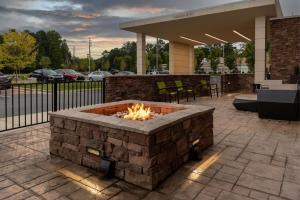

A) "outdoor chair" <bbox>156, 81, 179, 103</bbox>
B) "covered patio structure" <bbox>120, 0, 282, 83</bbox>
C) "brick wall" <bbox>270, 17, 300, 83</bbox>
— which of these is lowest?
"outdoor chair" <bbox>156, 81, 179, 103</bbox>

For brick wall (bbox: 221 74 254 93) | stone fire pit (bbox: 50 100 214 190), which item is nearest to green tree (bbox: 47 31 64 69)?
brick wall (bbox: 221 74 254 93)

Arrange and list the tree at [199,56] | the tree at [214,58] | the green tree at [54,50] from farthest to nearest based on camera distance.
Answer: the green tree at [54,50], the tree at [199,56], the tree at [214,58]

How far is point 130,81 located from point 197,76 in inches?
217

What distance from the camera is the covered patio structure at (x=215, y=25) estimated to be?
958 cm

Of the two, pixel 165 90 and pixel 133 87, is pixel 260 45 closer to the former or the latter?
pixel 165 90

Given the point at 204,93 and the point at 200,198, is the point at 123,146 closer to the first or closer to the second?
the point at 200,198

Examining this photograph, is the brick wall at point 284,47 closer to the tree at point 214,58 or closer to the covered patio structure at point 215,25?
the covered patio structure at point 215,25

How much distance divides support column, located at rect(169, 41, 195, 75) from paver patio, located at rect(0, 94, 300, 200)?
1295 centimetres

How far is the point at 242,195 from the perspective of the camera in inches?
104

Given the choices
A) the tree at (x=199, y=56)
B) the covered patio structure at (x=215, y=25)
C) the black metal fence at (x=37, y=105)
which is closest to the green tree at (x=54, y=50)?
the tree at (x=199, y=56)

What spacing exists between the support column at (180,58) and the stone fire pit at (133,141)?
44.2 ft

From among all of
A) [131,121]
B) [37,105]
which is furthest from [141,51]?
[131,121]

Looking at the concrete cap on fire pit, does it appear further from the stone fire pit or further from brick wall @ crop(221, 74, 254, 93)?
brick wall @ crop(221, 74, 254, 93)

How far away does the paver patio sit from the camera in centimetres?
265
